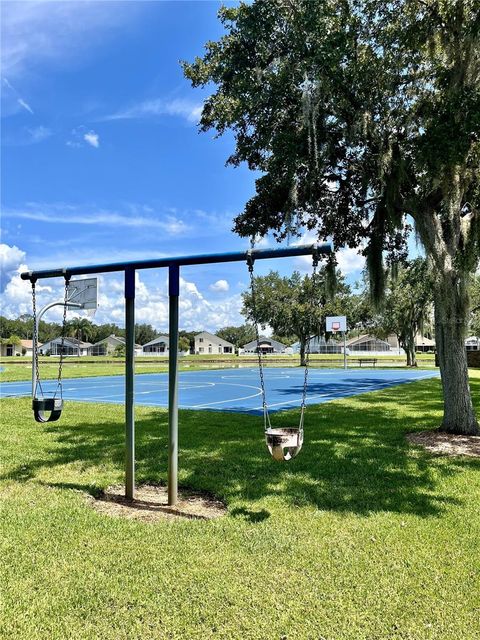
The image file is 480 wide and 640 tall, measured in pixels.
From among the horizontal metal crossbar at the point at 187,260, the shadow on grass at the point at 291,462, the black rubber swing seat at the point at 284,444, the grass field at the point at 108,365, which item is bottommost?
the grass field at the point at 108,365

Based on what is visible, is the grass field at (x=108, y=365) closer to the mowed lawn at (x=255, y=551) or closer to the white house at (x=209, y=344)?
the mowed lawn at (x=255, y=551)

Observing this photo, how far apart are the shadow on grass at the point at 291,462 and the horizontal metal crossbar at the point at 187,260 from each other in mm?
2086

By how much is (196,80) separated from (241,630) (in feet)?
24.5

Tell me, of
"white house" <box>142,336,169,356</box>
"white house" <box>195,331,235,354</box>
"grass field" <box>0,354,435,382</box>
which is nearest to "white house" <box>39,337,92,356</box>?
"white house" <box>142,336,169,356</box>

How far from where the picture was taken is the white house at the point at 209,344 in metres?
94.2

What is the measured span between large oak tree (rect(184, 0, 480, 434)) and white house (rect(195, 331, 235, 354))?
86.5m

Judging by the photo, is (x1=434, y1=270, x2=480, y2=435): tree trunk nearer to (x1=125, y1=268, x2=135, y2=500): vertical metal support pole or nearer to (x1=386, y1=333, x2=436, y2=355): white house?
(x1=125, y1=268, x2=135, y2=500): vertical metal support pole


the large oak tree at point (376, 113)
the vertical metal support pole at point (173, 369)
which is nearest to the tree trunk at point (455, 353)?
the large oak tree at point (376, 113)

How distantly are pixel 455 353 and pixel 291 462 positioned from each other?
319 cm

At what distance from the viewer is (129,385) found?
183 inches

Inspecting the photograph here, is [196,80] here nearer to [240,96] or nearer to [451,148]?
[240,96]

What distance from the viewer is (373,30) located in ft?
21.7

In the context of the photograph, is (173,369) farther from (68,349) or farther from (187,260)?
(68,349)

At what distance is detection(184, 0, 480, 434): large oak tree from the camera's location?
19.8 feet
